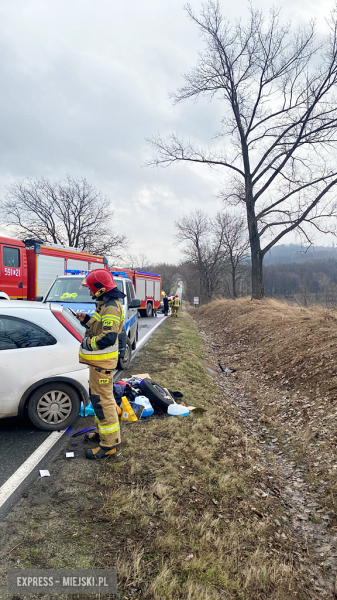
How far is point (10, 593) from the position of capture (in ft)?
7.29

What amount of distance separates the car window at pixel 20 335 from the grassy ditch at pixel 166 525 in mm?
1445

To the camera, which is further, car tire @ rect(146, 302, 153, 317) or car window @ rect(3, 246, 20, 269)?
car tire @ rect(146, 302, 153, 317)

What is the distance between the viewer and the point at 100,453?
4.01 m

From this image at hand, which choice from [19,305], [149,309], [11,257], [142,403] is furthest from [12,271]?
[149,309]

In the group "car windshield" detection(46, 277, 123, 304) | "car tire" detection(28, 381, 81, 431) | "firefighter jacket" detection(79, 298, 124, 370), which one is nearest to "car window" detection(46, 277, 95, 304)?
"car windshield" detection(46, 277, 123, 304)

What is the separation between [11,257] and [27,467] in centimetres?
1067

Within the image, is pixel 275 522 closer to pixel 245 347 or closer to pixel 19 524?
pixel 19 524

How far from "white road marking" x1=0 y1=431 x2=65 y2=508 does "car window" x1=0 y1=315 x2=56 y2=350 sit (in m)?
1.16

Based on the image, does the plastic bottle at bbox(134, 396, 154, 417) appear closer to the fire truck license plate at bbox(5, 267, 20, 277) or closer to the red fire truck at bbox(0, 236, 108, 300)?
the red fire truck at bbox(0, 236, 108, 300)

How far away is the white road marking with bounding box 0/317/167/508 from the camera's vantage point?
326 centimetres

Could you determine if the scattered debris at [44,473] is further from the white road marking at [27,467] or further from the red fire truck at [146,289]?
the red fire truck at [146,289]

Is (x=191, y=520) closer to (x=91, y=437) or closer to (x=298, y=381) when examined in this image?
(x=91, y=437)

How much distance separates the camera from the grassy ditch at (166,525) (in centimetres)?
253

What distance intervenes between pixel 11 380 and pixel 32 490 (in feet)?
4.49
